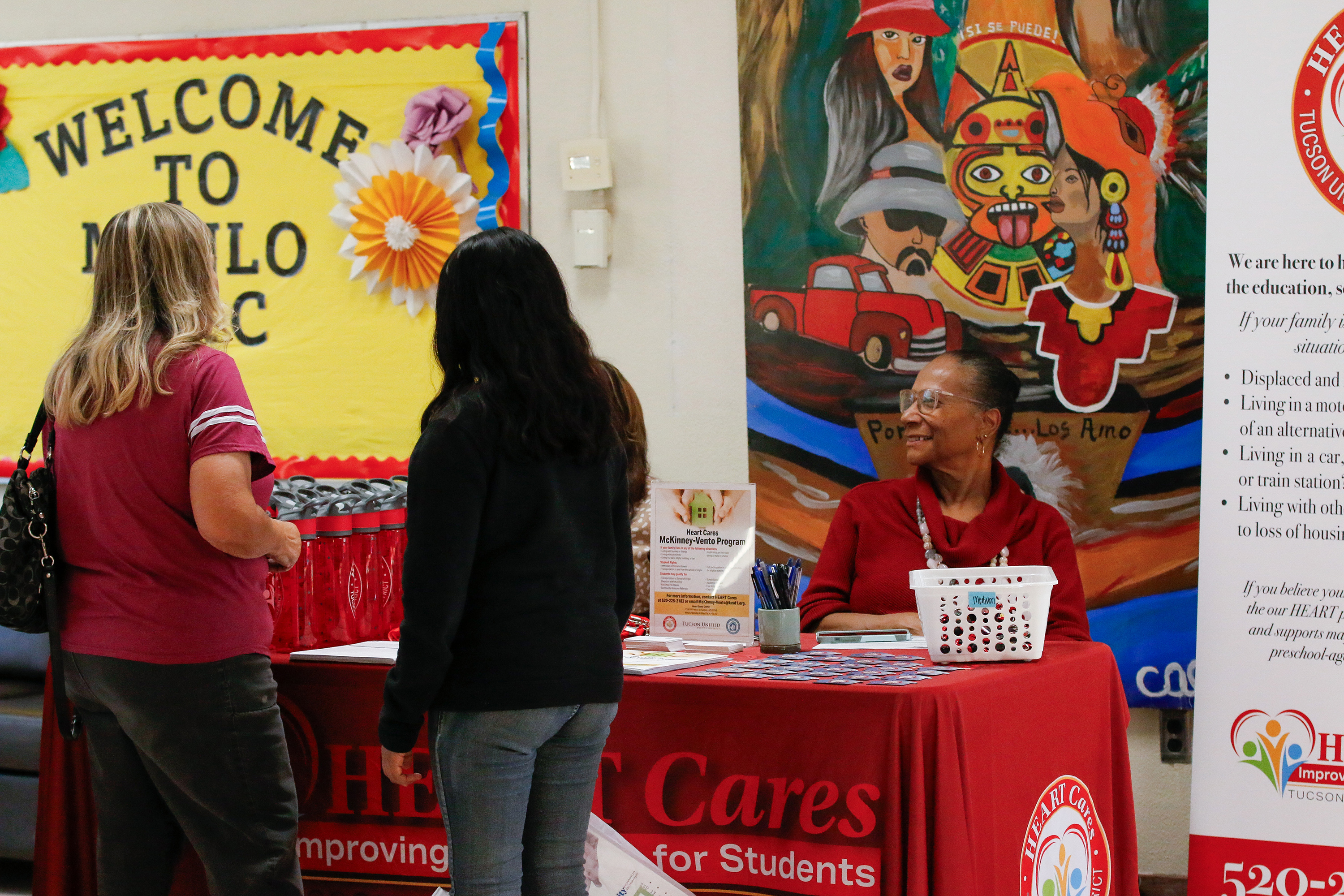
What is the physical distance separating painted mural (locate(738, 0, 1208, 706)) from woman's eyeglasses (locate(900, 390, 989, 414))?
0.44 m

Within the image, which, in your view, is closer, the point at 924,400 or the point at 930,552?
the point at 930,552

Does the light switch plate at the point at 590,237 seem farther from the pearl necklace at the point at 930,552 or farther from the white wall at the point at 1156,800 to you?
the white wall at the point at 1156,800

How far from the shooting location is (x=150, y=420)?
1933mm

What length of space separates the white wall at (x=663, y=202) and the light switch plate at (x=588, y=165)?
0.08 meters

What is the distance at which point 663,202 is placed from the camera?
12.1 feet

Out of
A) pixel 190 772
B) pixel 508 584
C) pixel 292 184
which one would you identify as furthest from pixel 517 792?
pixel 292 184

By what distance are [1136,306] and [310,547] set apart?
227 cm

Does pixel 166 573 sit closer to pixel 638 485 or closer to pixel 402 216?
pixel 638 485

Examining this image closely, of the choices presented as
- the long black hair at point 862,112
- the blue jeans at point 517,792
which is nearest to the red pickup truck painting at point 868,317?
the long black hair at point 862,112

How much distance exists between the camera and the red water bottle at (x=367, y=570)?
8.13ft

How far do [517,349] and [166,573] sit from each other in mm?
758

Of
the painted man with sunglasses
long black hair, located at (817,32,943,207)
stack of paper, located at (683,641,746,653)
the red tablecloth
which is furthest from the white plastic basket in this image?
long black hair, located at (817,32,943,207)

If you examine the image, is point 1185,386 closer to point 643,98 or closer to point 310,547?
point 643,98

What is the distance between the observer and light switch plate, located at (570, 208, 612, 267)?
3.66 meters
